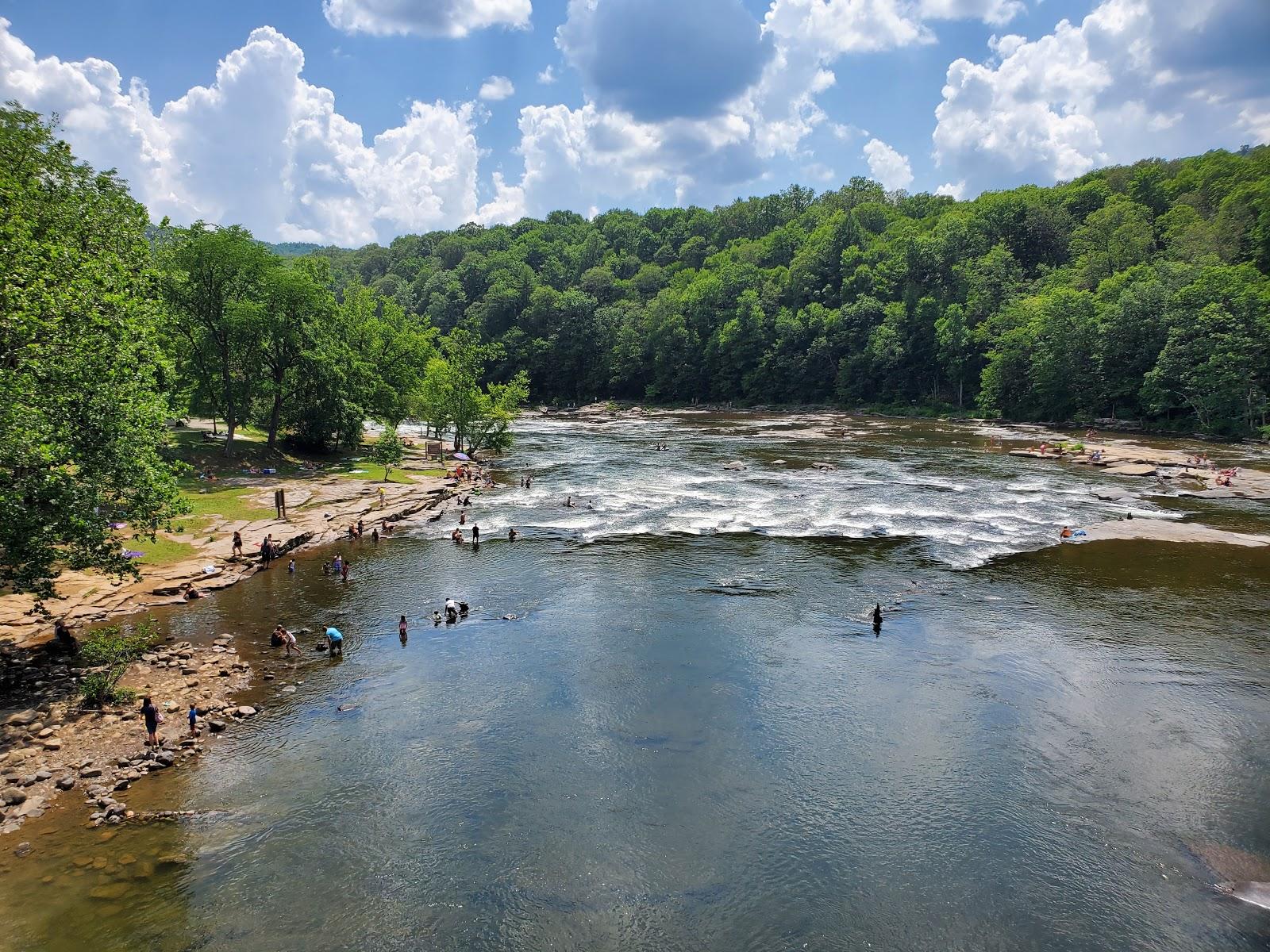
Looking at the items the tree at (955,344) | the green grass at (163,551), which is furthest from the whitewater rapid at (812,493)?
the tree at (955,344)

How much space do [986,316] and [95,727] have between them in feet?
479

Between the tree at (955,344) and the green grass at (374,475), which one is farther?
the tree at (955,344)

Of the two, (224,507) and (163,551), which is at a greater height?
(224,507)

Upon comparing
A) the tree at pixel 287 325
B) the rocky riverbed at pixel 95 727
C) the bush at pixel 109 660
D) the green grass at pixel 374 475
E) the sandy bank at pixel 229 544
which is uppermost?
the tree at pixel 287 325

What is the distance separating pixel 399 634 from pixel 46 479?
14982 millimetres

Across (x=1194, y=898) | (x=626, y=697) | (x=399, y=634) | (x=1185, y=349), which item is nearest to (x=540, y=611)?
(x=399, y=634)

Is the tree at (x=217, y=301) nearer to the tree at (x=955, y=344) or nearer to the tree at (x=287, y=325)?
the tree at (x=287, y=325)

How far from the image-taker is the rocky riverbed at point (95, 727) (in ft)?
68.2

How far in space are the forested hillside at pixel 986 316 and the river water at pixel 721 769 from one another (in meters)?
65.2

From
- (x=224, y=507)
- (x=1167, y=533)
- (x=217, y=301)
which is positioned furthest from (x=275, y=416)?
(x=1167, y=533)

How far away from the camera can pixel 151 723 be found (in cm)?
2314

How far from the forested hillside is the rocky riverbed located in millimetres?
99429

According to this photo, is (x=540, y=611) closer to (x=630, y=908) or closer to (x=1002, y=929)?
(x=630, y=908)

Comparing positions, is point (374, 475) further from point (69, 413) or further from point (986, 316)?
point (986, 316)
